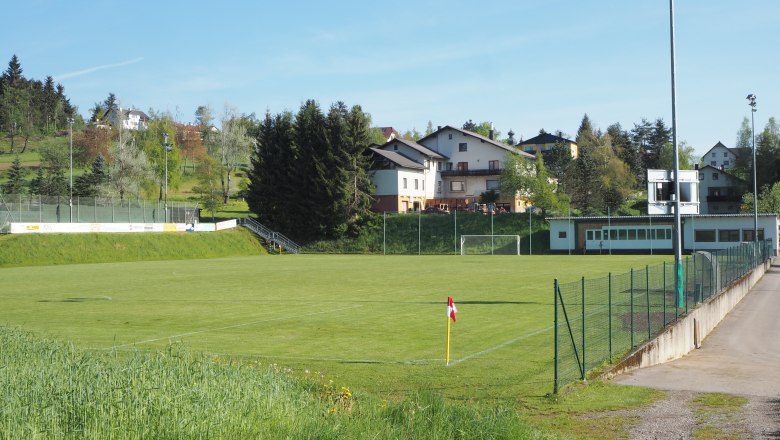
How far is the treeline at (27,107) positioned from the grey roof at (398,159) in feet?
259

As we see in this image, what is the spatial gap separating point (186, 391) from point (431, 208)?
85.2 meters

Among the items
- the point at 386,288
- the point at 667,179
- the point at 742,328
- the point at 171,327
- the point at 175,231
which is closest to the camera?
the point at 171,327

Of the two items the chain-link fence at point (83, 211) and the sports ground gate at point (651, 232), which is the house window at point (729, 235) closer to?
the sports ground gate at point (651, 232)

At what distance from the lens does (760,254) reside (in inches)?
1870

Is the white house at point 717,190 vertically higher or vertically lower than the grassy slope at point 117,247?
higher

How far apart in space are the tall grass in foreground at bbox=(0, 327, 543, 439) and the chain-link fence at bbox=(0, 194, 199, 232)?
57033 millimetres

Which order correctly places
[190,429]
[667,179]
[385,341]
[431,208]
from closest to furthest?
[190,429]
[385,341]
[667,179]
[431,208]

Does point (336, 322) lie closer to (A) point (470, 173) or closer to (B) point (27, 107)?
(A) point (470, 173)

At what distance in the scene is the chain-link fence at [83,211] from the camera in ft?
202

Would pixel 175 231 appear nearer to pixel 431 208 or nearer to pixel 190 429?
pixel 431 208

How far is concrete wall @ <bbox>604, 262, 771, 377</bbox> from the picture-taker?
50.7 ft

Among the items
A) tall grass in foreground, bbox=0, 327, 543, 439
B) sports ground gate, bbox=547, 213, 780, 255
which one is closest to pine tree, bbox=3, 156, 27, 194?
sports ground gate, bbox=547, 213, 780, 255

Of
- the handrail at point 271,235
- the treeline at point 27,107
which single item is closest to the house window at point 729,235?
the handrail at point 271,235

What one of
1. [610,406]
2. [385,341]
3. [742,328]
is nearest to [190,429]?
[610,406]
